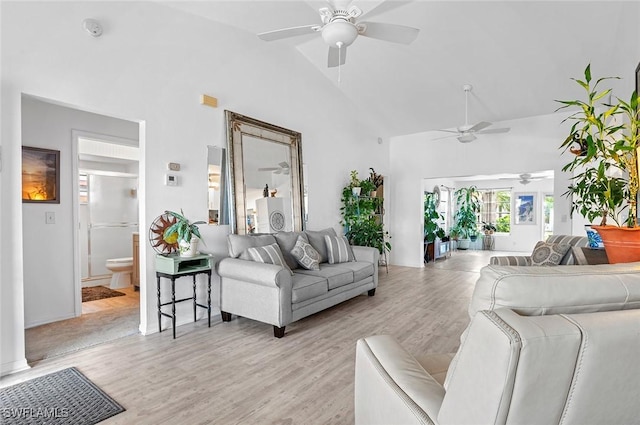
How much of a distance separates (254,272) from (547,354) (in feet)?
9.25

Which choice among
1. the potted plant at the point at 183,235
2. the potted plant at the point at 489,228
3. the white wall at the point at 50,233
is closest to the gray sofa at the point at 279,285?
the potted plant at the point at 183,235

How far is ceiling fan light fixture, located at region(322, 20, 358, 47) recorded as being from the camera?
241cm

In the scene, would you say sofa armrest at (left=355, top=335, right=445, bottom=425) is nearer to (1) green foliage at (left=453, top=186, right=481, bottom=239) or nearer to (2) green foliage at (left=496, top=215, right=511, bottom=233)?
(1) green foliage at (left=453, top=186, right=481, bottom=239)

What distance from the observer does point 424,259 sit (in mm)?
7605

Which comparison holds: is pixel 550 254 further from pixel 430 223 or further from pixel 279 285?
pixel 430 223

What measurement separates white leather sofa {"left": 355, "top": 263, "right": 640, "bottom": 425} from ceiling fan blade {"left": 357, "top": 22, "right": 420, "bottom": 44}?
228cm

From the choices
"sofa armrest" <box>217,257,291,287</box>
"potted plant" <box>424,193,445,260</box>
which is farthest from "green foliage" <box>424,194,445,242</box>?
"sofa armrest" <box>217,257,291,287</box>

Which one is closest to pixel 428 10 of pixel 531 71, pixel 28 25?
pixel 531 71

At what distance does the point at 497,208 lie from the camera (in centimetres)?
1098

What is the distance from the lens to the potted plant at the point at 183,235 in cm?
322

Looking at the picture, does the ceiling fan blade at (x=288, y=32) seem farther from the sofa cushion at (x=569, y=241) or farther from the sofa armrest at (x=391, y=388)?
the sofa cushion at (x=569, y=241)

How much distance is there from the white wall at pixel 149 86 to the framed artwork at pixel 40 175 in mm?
1103

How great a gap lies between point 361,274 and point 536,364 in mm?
3676

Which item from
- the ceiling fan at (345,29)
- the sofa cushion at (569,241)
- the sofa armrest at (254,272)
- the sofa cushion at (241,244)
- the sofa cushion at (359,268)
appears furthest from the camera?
the sofa cushion at (359,268)
